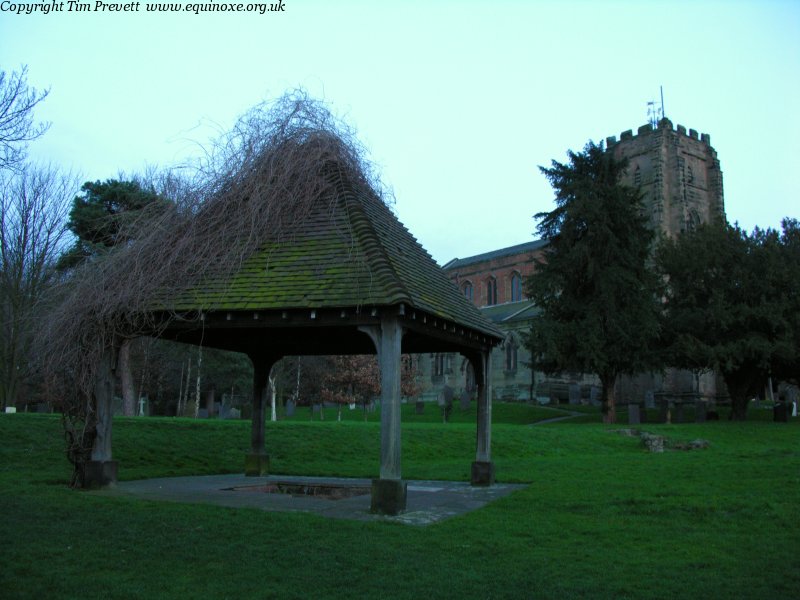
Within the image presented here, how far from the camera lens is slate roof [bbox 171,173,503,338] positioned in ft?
35.7

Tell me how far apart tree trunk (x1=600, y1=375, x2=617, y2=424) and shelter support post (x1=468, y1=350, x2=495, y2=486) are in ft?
73.8

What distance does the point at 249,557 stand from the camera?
742cm

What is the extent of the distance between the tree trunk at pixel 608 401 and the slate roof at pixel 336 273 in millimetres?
24152

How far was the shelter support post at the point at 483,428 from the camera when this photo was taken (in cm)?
1445

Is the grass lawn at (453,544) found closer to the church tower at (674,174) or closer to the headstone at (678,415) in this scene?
the headstone at (678,415)

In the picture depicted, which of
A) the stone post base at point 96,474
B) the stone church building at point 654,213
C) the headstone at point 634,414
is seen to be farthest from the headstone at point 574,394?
the stone post base at point 96,474

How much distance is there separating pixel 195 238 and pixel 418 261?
4.42 m

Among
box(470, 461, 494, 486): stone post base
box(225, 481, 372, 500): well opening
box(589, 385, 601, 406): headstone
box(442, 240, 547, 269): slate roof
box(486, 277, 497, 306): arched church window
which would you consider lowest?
box(225, 481, 372, 500): well opening

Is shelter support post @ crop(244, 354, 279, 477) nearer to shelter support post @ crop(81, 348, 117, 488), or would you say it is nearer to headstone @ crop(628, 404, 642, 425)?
shelter support post @ crop(81, 348, 117, 488)

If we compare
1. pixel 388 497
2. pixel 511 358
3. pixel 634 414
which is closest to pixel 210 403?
pixel 511 358

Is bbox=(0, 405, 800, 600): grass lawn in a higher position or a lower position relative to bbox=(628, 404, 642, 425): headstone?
A: lower

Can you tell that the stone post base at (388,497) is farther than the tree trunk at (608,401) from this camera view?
No

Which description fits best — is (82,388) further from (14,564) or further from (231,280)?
(14,564)

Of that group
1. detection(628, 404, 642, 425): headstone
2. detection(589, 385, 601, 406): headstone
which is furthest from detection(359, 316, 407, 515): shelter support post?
Result: detection(589, 385, 601, 406): headstone
